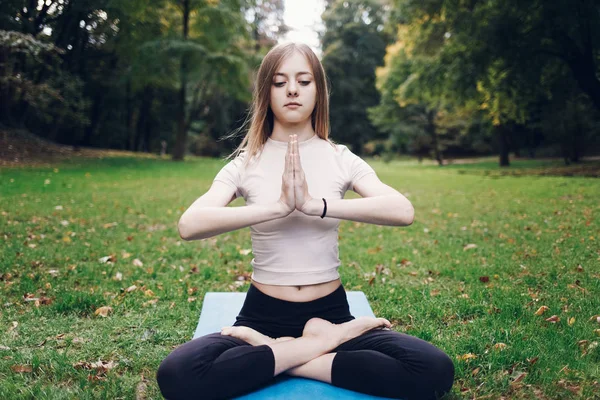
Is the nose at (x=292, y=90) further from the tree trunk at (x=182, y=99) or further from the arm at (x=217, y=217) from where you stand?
the tree trunk at (x=182, y=99)

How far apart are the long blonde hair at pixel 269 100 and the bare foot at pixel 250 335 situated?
934mm

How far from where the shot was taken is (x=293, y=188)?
2.47 m

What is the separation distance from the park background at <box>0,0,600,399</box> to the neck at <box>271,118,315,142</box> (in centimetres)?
30

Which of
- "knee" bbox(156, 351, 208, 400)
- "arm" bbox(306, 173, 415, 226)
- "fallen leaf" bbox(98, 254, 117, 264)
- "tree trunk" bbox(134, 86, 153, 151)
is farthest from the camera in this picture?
"tree trunk" bbox(134, 86, 153, 151)

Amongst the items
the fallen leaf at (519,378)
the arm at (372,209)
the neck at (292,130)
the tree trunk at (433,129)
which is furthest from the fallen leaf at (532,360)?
the tree trunk at (433,129)

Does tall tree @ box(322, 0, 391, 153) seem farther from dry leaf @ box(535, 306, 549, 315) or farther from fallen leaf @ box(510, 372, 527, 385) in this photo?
fallen leaf @ box(510, 372, 527, 385)

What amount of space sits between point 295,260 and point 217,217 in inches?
19.9

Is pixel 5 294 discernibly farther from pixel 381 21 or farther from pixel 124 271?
pixel 381 21

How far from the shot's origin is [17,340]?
135 inches

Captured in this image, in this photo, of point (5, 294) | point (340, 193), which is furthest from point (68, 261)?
point (340, 193)

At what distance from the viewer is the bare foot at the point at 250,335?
8.64ft

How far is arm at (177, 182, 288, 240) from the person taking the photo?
2492 millimetres

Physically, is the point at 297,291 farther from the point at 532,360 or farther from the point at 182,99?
the point at 182,99

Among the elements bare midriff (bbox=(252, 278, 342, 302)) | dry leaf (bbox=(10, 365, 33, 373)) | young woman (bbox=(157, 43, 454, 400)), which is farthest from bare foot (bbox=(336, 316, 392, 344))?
dry leaf (bbox=(10, 365, 33, 373))
